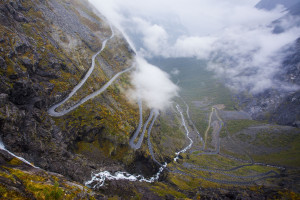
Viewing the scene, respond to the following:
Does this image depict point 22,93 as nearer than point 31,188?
No

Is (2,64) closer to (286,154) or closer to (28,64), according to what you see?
(28,64)

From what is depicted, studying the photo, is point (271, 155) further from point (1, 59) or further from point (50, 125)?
point (1, 59)

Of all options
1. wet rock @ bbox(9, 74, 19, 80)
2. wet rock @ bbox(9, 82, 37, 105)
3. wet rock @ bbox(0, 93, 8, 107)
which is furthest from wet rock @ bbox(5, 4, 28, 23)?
wet rock @ bbox(0, 93, 8, 107)

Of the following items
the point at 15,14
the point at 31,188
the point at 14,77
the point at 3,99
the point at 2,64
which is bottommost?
the point at 31,188

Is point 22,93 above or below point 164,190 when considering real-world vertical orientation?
above

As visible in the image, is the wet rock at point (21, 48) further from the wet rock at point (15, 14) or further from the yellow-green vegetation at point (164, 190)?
the yellow-green vegetation at point (164, 190)

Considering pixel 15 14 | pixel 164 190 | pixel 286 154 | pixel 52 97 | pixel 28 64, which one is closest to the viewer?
pixel 28 64

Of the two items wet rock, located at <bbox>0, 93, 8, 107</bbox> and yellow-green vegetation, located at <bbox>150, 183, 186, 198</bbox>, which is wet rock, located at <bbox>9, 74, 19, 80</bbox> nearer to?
wet rock, located at <bbox>0, 93, 8, 107</bbox>

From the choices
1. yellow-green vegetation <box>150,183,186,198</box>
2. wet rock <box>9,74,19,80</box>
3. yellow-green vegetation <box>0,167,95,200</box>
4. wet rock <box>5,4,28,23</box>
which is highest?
wet rock <box>5,4,28,23</box>

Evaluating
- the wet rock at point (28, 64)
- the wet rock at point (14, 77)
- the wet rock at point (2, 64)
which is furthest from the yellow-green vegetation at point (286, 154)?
the wet rock at point (2, 64)

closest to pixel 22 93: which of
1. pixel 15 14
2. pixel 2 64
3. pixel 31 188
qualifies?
pixel 2 64

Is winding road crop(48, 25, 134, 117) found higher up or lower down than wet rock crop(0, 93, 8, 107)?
higher up

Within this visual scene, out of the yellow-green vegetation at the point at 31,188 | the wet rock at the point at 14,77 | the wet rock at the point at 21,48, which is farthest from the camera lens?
the wet rock at the point at 21,48
